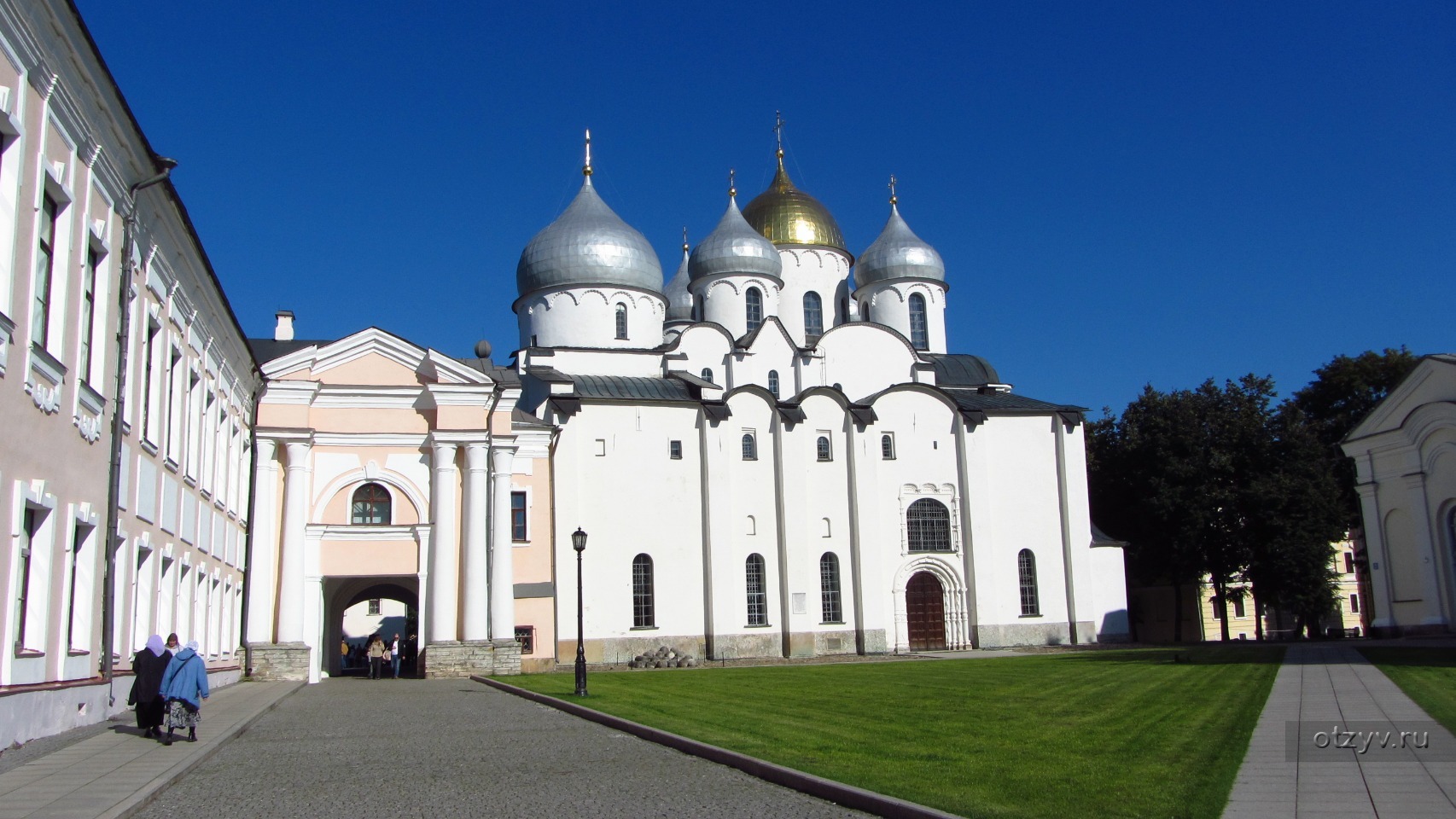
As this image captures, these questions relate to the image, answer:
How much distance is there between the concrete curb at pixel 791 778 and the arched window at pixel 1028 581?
31.5 m

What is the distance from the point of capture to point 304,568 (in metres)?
31.2

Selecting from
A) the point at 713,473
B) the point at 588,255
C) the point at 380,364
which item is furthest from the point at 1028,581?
the point at 380,364

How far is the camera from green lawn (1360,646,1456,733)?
1395 centimetres

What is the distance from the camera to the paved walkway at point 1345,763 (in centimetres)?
812

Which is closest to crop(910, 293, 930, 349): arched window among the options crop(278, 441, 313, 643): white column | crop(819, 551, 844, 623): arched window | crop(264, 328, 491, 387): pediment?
crop(819, 551, 844, 623): arched window

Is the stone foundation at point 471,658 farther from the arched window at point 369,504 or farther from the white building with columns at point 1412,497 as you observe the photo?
the white building with columns at point 1412,497

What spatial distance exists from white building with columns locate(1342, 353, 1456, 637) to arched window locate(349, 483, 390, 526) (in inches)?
1119

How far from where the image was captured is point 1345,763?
32.2 feet

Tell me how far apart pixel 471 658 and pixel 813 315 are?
83.1ft

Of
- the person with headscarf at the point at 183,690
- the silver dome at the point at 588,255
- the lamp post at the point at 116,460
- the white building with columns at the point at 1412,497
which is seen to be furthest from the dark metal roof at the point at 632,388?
the person with headscarf at the point at 183,690

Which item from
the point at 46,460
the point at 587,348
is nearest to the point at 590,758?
the point at 46,460

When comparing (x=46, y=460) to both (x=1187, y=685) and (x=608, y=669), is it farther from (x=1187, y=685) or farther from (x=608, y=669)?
(x=608, y=669)

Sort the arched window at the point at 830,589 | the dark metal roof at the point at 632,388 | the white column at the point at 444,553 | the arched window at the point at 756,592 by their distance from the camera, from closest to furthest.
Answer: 1. the white column at the point at 444,553
2. the dark metal roof at the point at 632,388
3. the arched window at the point at 756,592
4. the arched window at the point at 830,589

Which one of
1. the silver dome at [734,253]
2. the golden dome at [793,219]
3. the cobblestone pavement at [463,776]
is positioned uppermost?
the golden dome at [793,219]
